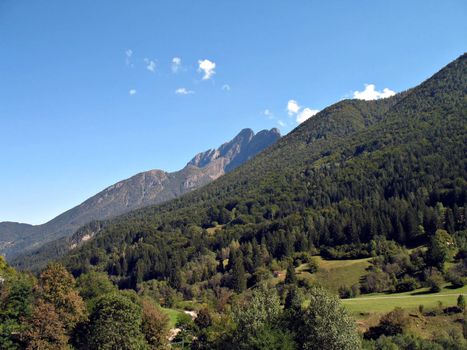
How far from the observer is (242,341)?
4212cm

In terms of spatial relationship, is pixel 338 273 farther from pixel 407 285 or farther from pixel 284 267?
pixel 407 285

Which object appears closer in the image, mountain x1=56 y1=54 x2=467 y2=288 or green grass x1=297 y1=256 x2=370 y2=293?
green grass x1=297 y1=256 x2=370 y2=293

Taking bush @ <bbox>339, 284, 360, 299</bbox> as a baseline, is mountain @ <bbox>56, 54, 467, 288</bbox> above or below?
above

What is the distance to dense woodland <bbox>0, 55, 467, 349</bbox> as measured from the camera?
143 ft

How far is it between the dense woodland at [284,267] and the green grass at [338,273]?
399 centimetres

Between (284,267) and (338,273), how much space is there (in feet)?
60.6

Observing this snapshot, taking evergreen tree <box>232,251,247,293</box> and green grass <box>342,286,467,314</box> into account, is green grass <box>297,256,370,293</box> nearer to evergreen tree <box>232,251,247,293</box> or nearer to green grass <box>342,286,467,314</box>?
evergreen tree <box>232,251,247,293</box>

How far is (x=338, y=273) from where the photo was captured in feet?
305

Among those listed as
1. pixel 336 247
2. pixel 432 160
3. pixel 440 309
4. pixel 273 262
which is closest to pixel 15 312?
pixel 440 309

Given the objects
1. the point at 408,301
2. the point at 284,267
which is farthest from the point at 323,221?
the point at 408,301

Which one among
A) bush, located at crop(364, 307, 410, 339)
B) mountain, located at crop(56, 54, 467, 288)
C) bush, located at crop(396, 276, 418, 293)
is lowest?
bush, located at crop(396, 276, 418, 293)

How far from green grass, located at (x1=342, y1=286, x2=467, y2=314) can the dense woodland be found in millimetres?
2982

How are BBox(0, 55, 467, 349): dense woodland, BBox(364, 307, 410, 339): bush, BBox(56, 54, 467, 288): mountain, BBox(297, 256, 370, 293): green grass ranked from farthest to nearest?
BBox(56, 54, 467, 288): mountain < BBox(297, 256, 370, 293): green grass < BBox(364, 307, 410, 339): bush < BBox(0, 55, 467, 349): dense woodland

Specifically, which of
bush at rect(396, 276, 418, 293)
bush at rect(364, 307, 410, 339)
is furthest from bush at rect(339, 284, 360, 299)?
bush at rect(364, 307, 410, 339)
